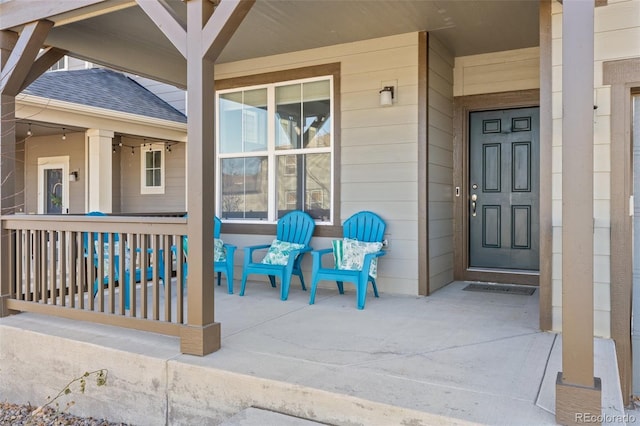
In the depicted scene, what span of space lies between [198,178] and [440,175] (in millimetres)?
2785

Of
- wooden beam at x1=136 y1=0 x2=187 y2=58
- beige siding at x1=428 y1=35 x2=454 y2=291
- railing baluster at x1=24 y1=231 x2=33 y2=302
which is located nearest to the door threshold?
beige siding at x1=428 y1=35 x2=454 y2=291

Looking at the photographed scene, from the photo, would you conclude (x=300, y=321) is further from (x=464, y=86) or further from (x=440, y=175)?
(x=464, y=86)

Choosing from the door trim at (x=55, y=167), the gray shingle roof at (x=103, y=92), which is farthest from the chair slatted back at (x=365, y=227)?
the door trim at (x=55, y=167)

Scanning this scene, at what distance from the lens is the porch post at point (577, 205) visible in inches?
74.7

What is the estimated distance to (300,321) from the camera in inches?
139

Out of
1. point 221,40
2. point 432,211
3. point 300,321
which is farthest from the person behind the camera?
point 432,211

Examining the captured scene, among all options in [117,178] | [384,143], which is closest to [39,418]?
[384,143]

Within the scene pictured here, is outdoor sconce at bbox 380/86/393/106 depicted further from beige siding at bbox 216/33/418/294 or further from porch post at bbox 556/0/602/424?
porch post at bbox 556/0/602/424

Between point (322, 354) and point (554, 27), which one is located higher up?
point (554, 27)

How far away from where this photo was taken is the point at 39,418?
9.89ft

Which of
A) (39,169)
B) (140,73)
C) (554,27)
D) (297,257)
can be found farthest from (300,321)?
(39,169)

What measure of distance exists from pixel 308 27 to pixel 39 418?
367 centimetres

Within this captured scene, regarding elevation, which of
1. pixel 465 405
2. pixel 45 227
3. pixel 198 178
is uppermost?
pixel 198 178

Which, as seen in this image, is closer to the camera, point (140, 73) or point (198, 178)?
point (198, 178)
